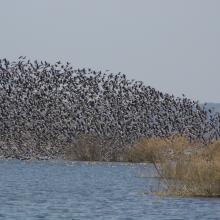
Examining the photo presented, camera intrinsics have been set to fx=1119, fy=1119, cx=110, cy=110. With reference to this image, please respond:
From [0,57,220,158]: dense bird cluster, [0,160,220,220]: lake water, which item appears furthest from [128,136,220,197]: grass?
[0,57,220,158]: dense bird cluster

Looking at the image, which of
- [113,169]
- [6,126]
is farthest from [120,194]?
[6,126]

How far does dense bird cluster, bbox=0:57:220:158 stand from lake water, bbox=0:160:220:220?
29702 millimetres

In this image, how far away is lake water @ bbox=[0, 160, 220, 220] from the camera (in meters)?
37.9

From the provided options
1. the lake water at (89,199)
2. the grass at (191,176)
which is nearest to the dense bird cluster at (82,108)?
the lake water at (89,199)

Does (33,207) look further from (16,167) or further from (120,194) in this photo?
(16,167)

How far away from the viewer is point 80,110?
104m

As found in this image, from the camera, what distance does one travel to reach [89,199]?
148 feet

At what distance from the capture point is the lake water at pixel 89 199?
37906mm

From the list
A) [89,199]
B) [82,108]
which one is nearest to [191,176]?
[89,199]

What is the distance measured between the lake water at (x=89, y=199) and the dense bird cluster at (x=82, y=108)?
2970 cm

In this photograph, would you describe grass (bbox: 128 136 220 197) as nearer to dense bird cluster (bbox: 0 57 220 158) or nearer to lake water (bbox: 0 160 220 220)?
lake water (bbox: 0 160 220 220)

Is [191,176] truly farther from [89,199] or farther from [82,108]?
[82,108]

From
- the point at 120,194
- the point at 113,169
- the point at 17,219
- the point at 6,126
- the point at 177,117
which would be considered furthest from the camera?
the point at 177,117

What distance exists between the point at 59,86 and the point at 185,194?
206ft
